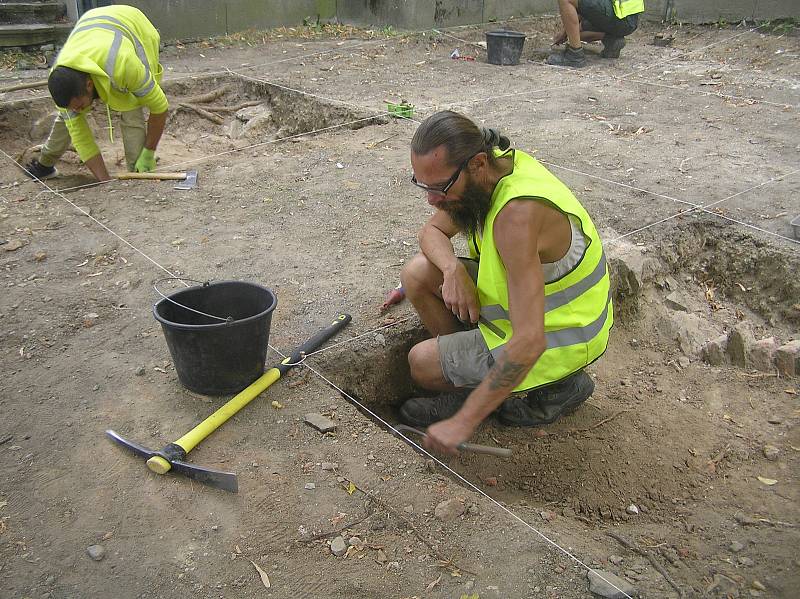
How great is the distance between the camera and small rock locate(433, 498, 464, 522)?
2441 mm

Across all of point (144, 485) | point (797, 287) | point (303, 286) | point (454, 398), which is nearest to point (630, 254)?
point (797, 287)

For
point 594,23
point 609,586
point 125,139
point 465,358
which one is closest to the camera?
point 609,586

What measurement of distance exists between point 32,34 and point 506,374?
7670mm

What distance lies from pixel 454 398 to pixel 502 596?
3.87 ft

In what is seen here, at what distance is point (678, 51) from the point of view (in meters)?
9.79

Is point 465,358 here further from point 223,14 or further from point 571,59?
point 223,14

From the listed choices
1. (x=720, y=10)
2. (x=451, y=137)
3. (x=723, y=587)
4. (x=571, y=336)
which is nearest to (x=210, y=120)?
(x=451, y=137)

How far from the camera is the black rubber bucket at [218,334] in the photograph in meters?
2.76

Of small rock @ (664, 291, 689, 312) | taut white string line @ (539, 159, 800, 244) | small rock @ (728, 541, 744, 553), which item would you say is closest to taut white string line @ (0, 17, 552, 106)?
taut white string line @ (539, 159, 800, 244)

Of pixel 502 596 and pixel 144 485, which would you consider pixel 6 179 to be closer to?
pixel 144 485

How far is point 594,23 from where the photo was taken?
9.28 meters

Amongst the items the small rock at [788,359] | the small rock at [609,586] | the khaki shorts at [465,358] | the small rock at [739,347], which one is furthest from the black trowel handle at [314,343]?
the small rock at [788,359]

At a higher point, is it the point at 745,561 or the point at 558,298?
the point at 558,298

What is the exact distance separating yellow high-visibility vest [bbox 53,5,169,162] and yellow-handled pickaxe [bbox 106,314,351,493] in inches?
111
